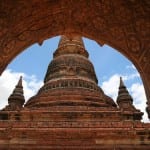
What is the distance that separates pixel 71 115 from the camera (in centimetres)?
2038

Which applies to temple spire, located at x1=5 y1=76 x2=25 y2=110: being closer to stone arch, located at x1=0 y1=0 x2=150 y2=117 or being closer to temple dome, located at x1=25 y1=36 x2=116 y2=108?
temple dome, located at x1=25 y1=36 x2=116 y2=108

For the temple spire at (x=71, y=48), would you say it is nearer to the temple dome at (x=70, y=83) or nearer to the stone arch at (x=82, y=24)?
the temple dome at (x=70, y=83)

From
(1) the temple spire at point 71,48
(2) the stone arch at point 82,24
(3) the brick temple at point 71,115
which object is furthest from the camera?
(1) the temple spire at point 71,48

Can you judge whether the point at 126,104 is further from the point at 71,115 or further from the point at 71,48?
the point at 71,48

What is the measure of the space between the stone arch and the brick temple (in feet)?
17.9

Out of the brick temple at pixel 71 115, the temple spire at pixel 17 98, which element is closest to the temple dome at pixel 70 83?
the brick temple at pixel 71 115

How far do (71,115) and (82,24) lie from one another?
49.7 ft

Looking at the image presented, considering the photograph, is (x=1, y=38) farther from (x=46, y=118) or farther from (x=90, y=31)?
(x=46, y=118)

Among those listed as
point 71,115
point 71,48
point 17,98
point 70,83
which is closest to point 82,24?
point 71,115

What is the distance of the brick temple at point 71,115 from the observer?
51.6 feet

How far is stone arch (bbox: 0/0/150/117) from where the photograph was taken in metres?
4.98

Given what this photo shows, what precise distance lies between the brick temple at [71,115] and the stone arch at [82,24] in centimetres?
545

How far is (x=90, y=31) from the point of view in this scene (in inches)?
226

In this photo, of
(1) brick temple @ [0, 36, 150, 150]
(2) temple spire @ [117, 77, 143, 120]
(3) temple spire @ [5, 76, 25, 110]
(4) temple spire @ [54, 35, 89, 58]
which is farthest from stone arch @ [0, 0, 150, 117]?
(4) temple spire @ [54, 35, 89, 58]
